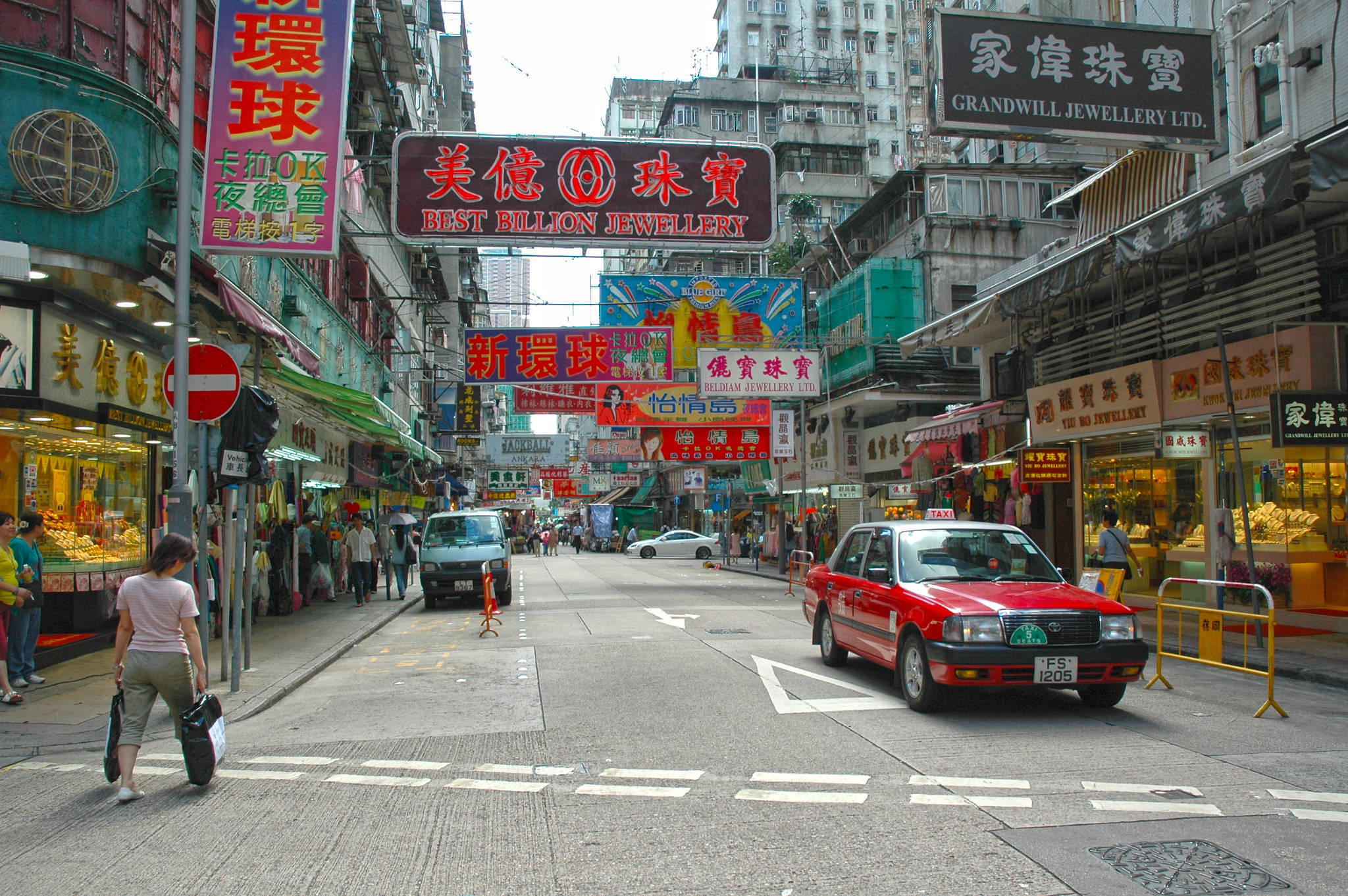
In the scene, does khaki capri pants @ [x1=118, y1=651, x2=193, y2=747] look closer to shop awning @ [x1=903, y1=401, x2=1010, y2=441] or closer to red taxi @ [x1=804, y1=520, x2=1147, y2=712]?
red taxi @ [x1=804, y1=520, x2=1147, y2=712]

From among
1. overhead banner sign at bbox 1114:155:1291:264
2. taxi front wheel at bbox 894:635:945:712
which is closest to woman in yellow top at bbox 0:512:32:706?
taxi front wheel at bbox 894:635:945:712

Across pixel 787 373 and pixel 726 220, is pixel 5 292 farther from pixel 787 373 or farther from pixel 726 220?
pixel 787 373

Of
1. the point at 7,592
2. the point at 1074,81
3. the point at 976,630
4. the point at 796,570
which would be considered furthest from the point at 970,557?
the point at 796,570

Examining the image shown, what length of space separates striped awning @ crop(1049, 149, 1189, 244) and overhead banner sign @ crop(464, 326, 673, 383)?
8.64 m

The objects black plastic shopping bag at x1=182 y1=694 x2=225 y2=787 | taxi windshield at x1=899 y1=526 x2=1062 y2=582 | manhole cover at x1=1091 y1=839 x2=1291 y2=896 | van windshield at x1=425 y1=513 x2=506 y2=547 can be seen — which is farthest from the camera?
van windshield at x1=425 y1=513 x2=506 y2=547

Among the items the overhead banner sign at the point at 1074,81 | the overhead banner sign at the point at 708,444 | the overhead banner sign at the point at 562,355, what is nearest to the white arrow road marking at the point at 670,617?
the overhead banner sign at the point at 562,355

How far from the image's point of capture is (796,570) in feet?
99.9

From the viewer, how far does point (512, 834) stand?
5.13 m

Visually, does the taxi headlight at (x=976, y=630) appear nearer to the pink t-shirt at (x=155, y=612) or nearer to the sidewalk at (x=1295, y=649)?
the sidewalk at (x=1295, y=649)

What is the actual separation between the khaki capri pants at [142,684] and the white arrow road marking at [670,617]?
974 cm

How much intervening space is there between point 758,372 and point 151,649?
679 inches

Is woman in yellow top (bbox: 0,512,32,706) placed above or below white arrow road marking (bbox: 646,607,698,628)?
above

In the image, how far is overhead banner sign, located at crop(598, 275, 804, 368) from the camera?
21312 millimetres

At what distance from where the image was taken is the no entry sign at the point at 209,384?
9.02 metres
